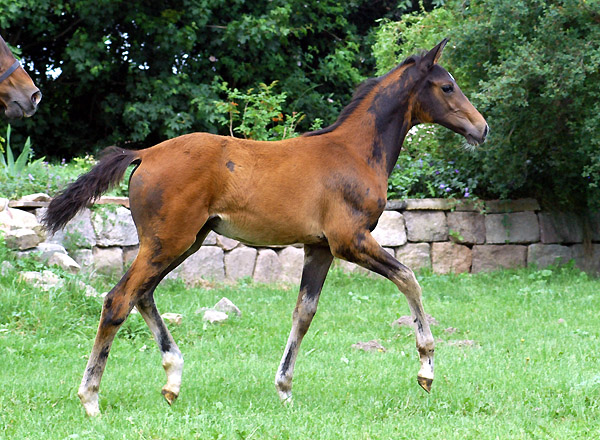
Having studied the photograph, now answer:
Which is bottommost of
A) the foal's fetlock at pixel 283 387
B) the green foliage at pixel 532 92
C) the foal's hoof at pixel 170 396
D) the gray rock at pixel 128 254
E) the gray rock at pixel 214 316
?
the foal's hoof at pixel 170 396

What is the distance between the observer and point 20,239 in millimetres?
8820

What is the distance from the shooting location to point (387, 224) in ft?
37.8

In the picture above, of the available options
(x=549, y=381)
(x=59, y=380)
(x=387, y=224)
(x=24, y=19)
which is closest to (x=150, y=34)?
(x=24, y=19)

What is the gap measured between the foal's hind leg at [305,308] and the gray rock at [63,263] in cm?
438

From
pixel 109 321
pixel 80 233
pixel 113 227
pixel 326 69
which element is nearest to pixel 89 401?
pixel 109 321

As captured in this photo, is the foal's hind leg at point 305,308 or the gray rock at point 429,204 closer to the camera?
the foal's hind leg at point 305,308

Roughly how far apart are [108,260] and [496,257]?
590cm

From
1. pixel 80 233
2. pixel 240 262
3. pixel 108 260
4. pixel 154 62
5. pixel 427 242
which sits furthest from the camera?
pixel 154 62

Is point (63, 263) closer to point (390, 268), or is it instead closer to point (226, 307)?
point (226, 307)

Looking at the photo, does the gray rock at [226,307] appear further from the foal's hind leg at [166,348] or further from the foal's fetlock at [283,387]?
the foal's hind leg at [166,348]

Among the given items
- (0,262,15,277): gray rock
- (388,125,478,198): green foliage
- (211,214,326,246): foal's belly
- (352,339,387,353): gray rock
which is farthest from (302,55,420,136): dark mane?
(388,125,478,198): green foliage

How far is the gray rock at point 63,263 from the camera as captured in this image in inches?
351

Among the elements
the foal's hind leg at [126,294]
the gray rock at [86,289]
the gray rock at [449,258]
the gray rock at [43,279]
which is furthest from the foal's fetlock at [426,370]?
the gray rock at [449,258]

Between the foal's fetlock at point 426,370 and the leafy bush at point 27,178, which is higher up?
the leafy bush at point 27,178
